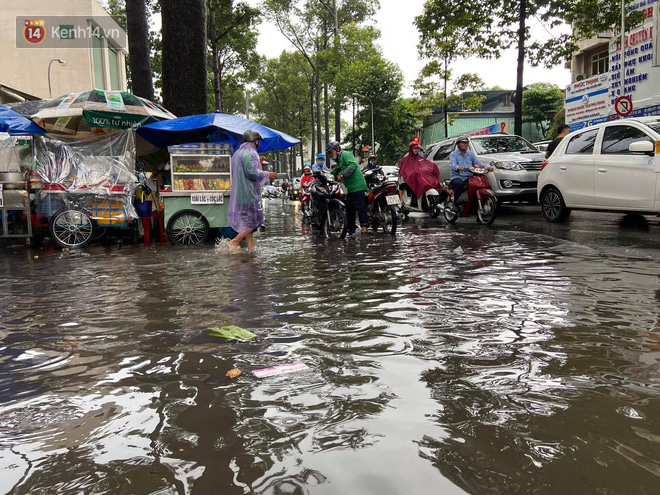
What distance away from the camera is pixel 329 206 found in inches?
425

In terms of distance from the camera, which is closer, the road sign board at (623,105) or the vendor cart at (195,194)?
the vendor cart at (195,194)

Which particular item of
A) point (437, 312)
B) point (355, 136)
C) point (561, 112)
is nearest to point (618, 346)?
point (437, 312)

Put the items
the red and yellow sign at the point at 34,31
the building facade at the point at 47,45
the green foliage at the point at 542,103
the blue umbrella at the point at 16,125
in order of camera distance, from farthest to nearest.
→ the green foliage at the point at 542,103 → the red and yellow sign at the point at 34,31 → the building facade at the point at 47,45 → the blue umbrella at the point at 16,125

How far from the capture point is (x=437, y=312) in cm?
451

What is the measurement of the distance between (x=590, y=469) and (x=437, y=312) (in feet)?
8.05

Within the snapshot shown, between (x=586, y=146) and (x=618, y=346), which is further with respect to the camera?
(x=586, y=146)

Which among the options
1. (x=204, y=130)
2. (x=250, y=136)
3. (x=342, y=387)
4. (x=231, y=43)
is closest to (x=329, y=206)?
(x=250, y=136)

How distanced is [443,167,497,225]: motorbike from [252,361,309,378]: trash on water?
8.96m

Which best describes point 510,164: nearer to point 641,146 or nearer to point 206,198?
point 641,146

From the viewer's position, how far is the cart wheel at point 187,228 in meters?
10.7

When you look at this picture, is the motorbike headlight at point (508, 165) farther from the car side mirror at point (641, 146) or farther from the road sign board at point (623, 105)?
the road sign board at point (623, 105)

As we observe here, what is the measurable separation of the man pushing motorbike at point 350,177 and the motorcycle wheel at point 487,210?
7.97 feet

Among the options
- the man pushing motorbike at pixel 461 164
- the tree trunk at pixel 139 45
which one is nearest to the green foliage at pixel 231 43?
the tree trunk at pixel 139 45

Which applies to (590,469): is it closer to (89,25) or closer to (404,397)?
(404,397)
